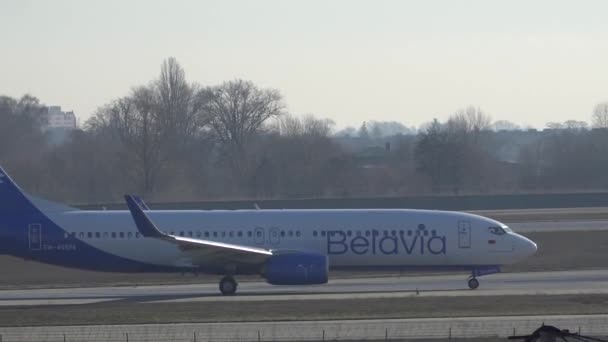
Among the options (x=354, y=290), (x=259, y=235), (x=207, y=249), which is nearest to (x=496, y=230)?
(x=354, y=290)

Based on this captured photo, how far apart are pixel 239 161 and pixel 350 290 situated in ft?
199

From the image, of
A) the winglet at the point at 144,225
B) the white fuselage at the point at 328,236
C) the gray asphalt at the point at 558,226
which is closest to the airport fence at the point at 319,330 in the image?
the winglet at the point at 144,225

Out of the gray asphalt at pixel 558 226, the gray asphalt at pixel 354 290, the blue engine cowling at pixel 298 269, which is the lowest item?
the gray asphalt at pixel 354 290

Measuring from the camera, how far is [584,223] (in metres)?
60.9

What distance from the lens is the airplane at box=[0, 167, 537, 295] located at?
37625 millimetres

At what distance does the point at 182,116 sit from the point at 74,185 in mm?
13336

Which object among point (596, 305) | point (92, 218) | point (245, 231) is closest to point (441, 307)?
point (596, 305)

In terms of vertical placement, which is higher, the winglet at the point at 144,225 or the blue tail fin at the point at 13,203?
the blue tail fin at the point at 13,203

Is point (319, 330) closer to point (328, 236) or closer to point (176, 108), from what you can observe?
point (328, 236)

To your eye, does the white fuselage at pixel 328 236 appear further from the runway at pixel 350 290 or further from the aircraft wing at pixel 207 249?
the runway at pixel 350 290

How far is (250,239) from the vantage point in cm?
3816

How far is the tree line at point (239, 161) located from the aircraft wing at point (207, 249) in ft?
159

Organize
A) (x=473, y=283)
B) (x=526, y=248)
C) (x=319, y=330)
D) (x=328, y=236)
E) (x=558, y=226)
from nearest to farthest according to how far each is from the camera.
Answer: (x=319, y=330) < (x=473, y=283) < (x=328, y=236) < (x=526, y=248) < (x=558, y=226)

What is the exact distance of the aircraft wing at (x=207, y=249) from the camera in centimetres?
3503
